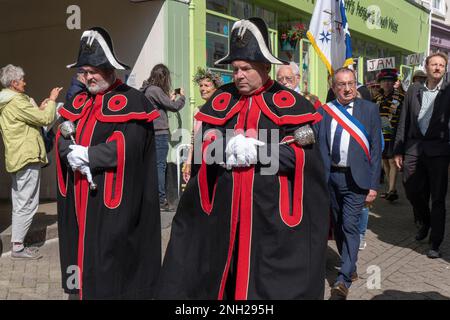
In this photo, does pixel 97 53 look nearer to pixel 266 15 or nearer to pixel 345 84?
pixel 345 84

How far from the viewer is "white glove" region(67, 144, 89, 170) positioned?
3.64 meters

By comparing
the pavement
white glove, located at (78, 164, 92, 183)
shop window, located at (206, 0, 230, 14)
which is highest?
shop window, located at (206, 0, 230, 14)

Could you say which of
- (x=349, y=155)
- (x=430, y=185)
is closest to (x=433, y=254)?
(x=430, y=185)

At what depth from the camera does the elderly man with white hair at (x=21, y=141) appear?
5660 millimetres

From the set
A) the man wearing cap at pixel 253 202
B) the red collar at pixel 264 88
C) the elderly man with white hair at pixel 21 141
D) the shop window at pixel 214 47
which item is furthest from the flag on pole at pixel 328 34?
the man wearing cap at pixel 253 202

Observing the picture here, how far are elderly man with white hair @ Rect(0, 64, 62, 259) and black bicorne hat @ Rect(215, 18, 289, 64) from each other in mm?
2983

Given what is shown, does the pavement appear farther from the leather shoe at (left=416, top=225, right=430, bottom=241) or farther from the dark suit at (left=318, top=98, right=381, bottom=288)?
the dark suit at (left=318, top=98, right=381, bottom=288)

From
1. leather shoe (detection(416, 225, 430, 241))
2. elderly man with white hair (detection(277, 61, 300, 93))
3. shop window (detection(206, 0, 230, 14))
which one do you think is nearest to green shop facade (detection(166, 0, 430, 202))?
shop window (detection(206, 0, 230, 14))

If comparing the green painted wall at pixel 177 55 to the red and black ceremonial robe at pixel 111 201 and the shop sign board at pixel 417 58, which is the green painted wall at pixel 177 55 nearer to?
the red and black ceremonial robe at pixel 111 201

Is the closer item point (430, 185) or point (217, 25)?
point (430, 185)

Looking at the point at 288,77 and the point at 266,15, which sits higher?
the point at 266,15

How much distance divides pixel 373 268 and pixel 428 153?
1.45 meters

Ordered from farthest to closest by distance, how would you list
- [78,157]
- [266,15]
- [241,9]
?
[266,15], [241,9], [78,157]

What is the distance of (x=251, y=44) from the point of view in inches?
131
